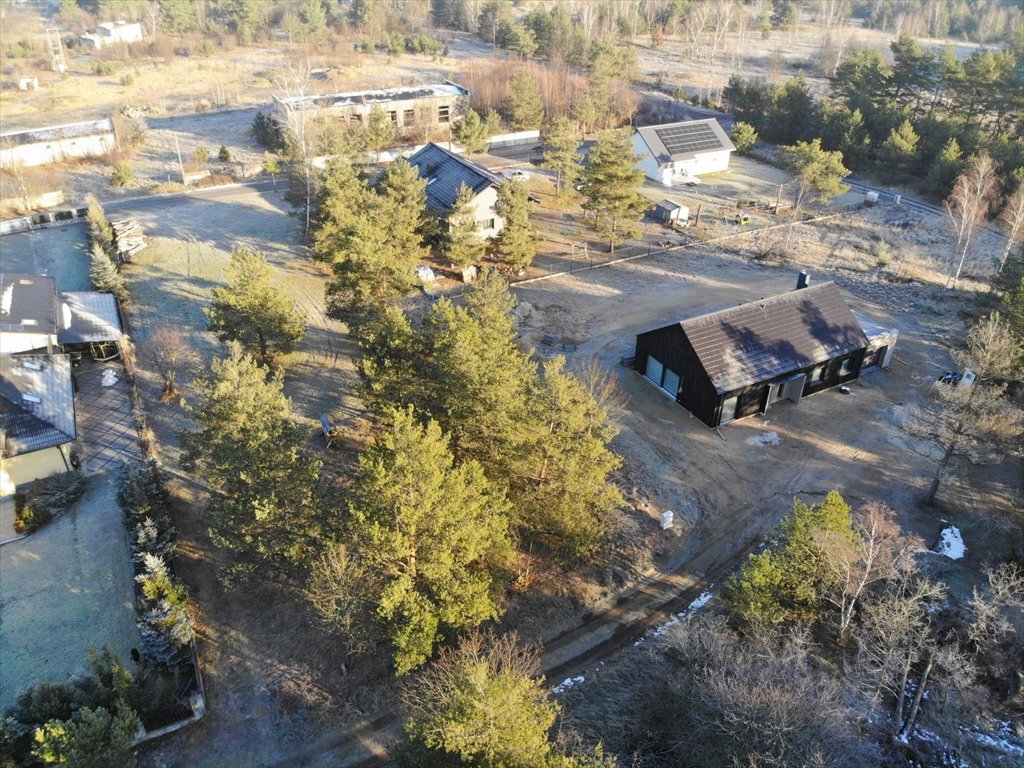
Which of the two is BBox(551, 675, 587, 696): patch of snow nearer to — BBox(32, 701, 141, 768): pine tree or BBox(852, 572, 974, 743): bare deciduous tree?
BBox(852, 572, 974, 743): bare deciduous tree

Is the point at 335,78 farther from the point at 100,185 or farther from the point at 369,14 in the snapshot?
the point at 100,185

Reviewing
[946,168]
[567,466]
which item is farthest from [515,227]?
[946,168]

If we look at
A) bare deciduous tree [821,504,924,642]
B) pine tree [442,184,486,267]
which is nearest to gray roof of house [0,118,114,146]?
pine tree [442,184,486,267]

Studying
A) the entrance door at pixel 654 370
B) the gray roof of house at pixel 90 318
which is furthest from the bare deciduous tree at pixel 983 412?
the gray roof of house at pixel 90 318

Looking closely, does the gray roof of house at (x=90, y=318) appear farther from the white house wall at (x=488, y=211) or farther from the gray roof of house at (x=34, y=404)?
the white house wall at (x=488, y=211)

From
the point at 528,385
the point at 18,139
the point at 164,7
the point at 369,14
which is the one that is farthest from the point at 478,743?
the point at 164,7
